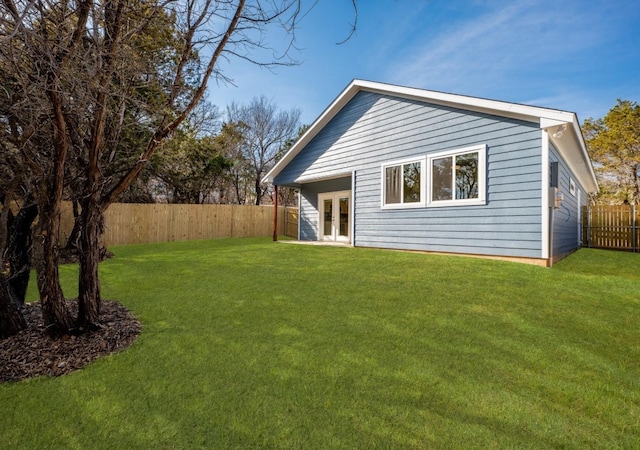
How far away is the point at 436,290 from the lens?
424cm

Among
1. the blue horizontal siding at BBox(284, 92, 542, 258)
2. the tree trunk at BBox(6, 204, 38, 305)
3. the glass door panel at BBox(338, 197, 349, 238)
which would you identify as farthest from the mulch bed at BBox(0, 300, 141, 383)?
the glass door panel at BBox(338, 197, 349, 238)

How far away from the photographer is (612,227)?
10891mm

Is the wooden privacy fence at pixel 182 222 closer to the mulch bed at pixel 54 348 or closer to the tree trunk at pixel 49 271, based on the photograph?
the mulch bed at pixel 54 348

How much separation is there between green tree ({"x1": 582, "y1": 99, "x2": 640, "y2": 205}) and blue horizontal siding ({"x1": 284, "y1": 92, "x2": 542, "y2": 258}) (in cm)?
1776

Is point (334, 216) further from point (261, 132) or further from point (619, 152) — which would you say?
point (619, 152)

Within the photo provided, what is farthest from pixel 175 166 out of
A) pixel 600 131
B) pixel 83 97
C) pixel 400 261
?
pixel 600 131

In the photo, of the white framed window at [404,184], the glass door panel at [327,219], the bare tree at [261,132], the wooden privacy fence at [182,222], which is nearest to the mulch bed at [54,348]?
the white framed window at [404,184]

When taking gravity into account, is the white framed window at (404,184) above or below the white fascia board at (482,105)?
below

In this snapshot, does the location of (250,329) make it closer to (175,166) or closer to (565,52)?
(565,52)

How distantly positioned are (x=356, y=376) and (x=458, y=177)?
6.18 metres

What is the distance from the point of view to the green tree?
56.9ft

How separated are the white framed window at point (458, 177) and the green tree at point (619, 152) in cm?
1783

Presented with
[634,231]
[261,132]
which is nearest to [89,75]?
[634,231]

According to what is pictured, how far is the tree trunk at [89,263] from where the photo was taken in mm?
2752
